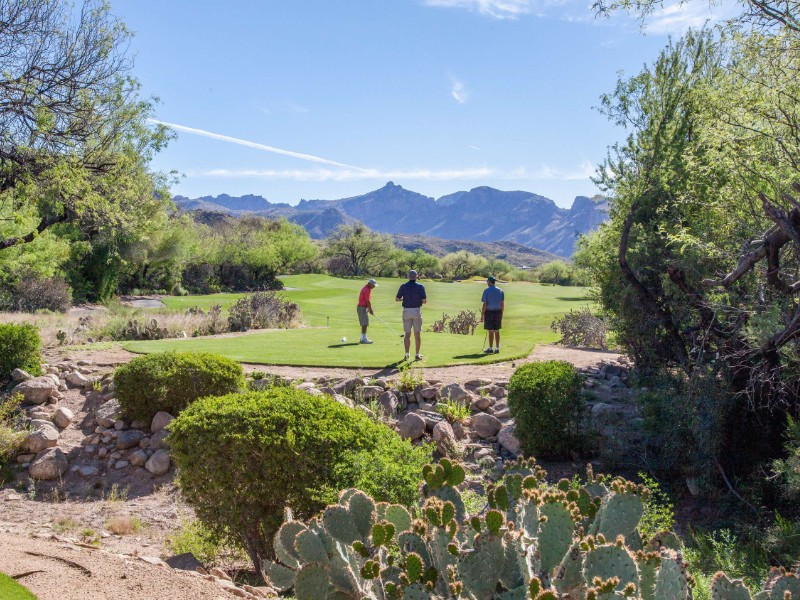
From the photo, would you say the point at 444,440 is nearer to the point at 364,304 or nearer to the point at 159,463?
the point at 159,463

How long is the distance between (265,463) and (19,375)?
27.4 ft

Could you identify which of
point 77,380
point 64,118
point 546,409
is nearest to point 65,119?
point 64,118

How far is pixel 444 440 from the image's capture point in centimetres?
950

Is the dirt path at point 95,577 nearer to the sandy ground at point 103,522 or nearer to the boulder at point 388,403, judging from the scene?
the sandy ground at point 103,522

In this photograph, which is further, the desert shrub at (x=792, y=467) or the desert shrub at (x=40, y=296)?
the desert shrub at (x=40, y=296)

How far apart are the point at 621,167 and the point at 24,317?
19205 mm

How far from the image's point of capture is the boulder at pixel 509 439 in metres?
9.93

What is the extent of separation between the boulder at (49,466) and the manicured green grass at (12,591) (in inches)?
232

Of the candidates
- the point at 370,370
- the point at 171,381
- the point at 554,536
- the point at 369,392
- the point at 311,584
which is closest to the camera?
the point at 554,536

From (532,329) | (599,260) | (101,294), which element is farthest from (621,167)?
(101,294)

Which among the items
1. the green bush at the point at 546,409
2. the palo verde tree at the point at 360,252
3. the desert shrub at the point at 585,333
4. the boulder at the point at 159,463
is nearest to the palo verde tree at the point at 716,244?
the green bush at the point at 546,409

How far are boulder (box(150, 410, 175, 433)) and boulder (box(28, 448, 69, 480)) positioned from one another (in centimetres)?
134

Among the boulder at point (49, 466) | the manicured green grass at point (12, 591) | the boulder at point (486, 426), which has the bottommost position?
the boulder at point (49, 466)

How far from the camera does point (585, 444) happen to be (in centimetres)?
966
